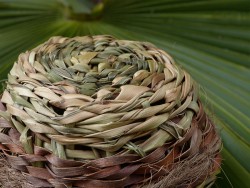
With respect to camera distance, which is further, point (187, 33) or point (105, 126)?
point (187, 33)

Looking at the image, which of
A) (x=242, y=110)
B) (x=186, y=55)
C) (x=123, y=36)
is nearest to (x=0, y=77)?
(x=123, y=36)

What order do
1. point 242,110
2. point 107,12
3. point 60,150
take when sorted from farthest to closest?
point 107,12 → point 242,110 → point 60,150

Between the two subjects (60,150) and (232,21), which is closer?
(60,150)

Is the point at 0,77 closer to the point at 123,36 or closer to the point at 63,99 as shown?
the point at 123,36

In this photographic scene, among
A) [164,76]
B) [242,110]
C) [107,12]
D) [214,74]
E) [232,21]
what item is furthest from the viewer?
[107,12]

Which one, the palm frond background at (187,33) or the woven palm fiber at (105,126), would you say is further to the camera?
the palm frond background at (187,33)
